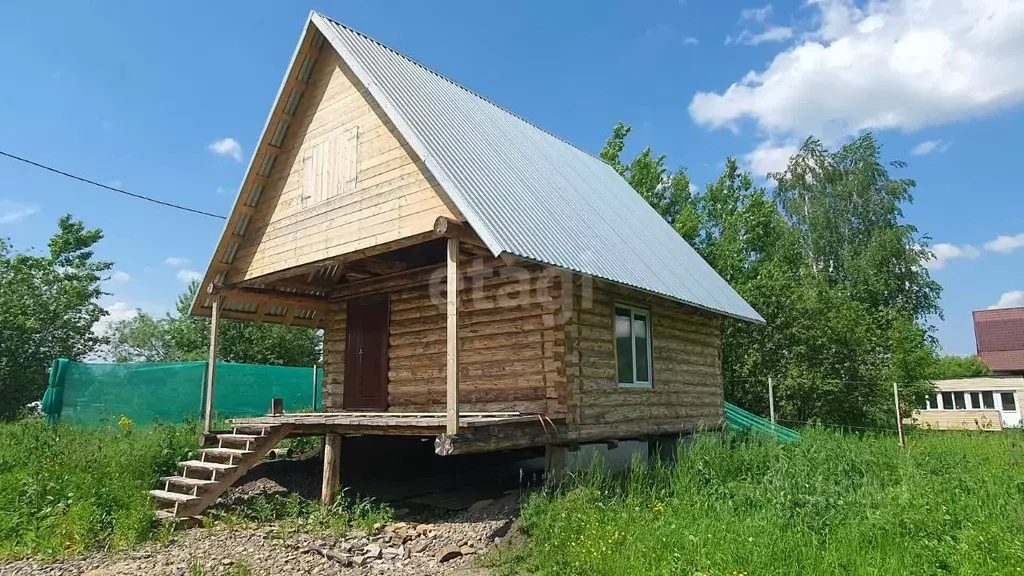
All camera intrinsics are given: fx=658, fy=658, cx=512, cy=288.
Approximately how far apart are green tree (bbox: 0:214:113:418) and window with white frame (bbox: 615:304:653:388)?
23.1m

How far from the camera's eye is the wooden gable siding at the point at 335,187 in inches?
369

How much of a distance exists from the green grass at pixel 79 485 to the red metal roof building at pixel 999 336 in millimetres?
40541

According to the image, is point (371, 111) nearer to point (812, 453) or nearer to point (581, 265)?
point (581, 265)

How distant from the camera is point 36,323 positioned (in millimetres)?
24297

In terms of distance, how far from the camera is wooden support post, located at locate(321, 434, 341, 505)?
9547 mm

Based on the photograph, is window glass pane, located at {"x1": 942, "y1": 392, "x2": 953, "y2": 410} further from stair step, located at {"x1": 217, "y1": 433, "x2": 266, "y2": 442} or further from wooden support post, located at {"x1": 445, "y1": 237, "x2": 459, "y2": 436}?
stair step, located at {"x1": 217, "y1": 433, "x2": 266, "y2": 442}

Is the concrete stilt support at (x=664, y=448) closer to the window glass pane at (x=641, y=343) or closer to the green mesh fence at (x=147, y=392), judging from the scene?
the window glass pane at (x=641, y=343)

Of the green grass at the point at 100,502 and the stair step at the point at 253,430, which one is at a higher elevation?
the stair step at the point at 253,430

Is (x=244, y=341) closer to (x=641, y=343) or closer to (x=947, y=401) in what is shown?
(x=641, y=343)

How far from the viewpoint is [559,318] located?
992cm

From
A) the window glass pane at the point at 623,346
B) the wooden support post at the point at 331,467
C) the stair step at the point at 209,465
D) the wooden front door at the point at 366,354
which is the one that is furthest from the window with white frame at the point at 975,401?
the stair step at the point at 209,465

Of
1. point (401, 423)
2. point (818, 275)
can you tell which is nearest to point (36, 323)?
point (401, 423)

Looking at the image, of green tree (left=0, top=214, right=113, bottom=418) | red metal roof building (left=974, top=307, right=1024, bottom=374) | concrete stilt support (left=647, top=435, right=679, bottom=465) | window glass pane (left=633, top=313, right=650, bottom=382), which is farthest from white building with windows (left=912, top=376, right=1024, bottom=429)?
green tree (left=0, top=214, right=113, bottom=418)

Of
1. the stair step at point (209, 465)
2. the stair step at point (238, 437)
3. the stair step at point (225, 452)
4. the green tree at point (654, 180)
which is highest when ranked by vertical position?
the green tree at point (654, 180)
